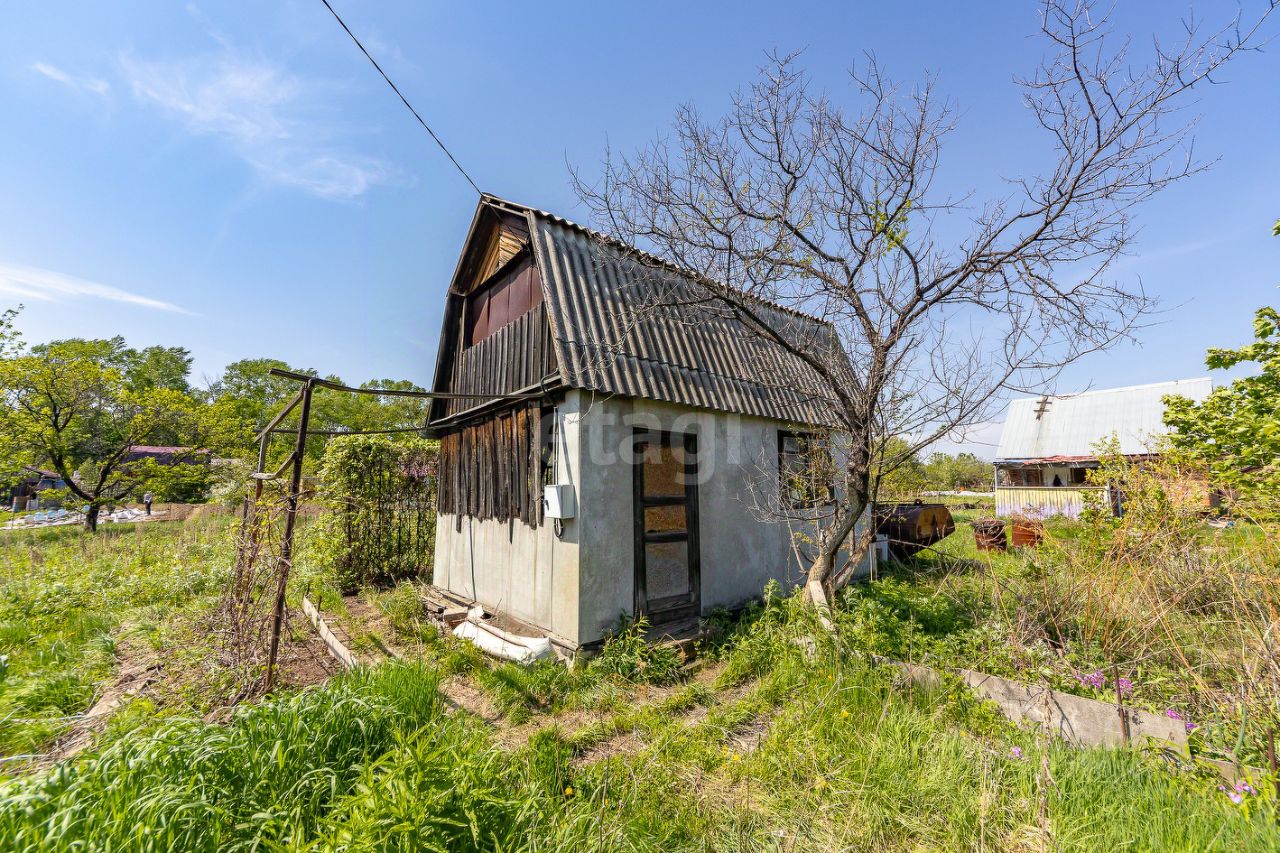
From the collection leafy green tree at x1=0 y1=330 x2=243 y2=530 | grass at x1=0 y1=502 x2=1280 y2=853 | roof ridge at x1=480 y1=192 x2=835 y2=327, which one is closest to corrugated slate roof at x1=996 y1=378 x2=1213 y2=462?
grass at x1=0 y1=502 x2=1280 y2=853

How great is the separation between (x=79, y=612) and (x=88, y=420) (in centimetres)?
1976

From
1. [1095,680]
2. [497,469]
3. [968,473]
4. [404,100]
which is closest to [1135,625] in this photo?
[1095,680]

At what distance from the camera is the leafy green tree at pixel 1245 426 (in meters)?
5.79

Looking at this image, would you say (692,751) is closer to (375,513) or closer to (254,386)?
(375,513)

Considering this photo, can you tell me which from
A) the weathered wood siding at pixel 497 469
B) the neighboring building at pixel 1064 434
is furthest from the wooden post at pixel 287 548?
the neighboring building at pixel 1064 434

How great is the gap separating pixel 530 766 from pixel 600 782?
53 cm

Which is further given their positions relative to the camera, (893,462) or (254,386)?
(254,386)

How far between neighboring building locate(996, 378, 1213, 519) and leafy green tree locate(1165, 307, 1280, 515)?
1488 centimetres

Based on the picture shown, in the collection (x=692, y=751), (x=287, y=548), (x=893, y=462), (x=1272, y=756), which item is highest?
(x=893, y=462)

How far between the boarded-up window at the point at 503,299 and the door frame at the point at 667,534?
8.56 feet

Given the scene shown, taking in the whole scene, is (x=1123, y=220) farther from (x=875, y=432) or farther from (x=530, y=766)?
(x=530, y=766)

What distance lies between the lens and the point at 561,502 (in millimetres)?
5477

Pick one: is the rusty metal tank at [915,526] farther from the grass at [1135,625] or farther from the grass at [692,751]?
the grass at [692,751]

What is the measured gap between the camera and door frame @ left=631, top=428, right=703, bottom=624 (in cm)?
598
